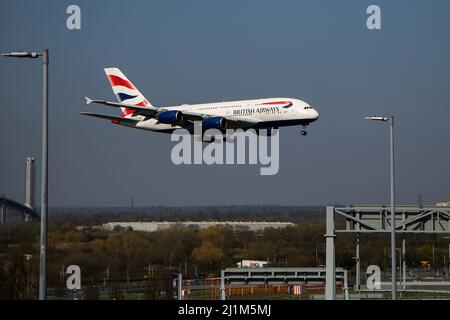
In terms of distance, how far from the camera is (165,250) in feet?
213

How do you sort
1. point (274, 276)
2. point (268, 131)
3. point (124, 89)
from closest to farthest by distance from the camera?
point (274, 276)
point (268, 131)
point (124, 89)

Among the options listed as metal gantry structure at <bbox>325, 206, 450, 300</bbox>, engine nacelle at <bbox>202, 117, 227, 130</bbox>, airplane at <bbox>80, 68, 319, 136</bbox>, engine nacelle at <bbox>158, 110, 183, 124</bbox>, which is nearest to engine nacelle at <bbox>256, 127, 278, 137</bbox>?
airplane at <bbox>80, 68, 319, 136</bbox>

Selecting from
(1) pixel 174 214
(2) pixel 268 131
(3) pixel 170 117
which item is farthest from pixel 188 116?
(1) pixel 174 214

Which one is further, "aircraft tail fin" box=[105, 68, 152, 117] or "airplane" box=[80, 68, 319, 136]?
"aircraft tail fin" box=[105, 68, 152, 117]

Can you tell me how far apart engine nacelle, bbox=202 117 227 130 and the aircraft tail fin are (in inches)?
597

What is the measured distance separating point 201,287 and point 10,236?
12.2 m

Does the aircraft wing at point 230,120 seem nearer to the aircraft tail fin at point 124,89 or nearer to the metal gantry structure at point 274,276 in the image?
the aircraft tail fin at point 124,89

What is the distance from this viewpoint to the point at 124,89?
8531 centimetres

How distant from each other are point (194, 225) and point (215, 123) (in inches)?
419

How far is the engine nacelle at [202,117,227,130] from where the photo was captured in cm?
6631

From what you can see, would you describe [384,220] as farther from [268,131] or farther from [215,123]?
[268,131]

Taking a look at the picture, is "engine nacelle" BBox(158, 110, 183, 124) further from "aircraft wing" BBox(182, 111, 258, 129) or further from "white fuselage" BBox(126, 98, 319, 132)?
"white fuselage" BBox(126, 98, 319, 132)
